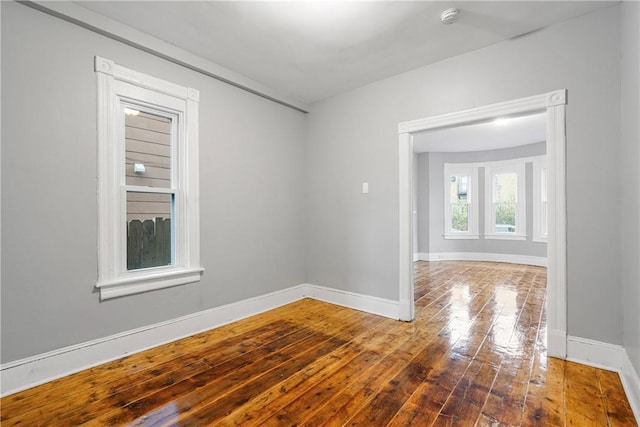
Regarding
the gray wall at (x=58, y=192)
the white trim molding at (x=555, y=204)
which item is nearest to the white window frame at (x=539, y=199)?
the white trim molding at (x=555, y=204)

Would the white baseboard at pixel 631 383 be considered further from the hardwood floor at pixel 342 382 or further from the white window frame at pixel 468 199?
the white window frame at pixel 468 199

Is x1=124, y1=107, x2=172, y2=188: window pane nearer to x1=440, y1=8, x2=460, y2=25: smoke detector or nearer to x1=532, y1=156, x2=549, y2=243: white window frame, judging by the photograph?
x1=440, y1=8, x2=460, y2=25: smoke detector

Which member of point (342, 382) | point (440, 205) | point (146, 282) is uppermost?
point (440, 205)

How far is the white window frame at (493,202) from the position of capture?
7.23 metres

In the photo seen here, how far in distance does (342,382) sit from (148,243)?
6.91 ft

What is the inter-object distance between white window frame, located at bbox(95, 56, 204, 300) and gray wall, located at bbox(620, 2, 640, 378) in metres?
3.41

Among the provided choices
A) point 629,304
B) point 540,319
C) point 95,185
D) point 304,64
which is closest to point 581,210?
point 629,304

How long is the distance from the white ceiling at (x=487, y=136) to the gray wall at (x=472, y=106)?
1.84 metres

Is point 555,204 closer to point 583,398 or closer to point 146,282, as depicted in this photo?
point 583,398

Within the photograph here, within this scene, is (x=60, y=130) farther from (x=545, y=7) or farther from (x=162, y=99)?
(x=545, y=7)

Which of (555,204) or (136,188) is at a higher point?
(136,188)

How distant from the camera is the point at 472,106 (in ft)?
9.64

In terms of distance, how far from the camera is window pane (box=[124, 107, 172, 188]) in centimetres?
271

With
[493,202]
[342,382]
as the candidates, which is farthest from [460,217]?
[342,382]
